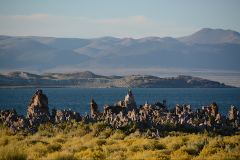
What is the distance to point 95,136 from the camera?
37.7 meters

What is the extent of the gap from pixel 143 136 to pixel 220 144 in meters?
7.37

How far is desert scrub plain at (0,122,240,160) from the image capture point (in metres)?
25.8

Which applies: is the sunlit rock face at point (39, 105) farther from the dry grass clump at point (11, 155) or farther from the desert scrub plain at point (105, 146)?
the dry grass clump at point (11, 155)

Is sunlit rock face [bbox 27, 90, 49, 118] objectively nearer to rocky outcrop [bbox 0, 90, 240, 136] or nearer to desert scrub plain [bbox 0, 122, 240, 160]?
rocky outcrop [bbox 0, 90, 240, 136]

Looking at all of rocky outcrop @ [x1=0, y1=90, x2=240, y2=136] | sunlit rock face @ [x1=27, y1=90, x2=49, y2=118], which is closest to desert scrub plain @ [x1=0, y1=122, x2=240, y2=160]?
rocky outcrop @ [x1=0, y1=90, x2=240, y2=136]


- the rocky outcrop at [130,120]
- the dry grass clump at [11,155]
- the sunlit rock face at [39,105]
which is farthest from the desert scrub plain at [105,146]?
the sunlit rock face at [39,105]

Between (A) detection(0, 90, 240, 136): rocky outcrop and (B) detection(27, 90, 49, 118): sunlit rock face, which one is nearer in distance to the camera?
(A) detection(0, 90, 240, 136): rocky outcrop

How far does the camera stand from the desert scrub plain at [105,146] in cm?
2577

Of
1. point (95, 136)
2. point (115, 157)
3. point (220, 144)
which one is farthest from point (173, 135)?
point (115, 157)

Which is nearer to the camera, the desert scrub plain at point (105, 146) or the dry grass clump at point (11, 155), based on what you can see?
the dry grass clump at point (11, 155)

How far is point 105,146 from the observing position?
3034 cm

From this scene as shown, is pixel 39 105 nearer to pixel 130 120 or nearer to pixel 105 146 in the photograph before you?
pixel 130 120

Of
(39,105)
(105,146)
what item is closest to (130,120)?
(39,105)

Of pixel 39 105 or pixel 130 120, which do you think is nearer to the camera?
pixel 130 120
